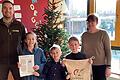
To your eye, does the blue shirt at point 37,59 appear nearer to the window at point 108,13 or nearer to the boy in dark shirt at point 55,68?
the boy in dark shirt at point 55,68

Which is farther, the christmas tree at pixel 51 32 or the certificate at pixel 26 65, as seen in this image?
the christmas tree at pixel 51 32

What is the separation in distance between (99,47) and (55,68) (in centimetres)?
64

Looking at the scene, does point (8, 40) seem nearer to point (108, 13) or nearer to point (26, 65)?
point (26, 65)

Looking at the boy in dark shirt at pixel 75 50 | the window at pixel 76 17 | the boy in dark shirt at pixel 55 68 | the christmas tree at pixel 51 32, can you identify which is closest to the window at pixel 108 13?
the window at pixel 76 17

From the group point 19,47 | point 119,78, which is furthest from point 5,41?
point 119,78

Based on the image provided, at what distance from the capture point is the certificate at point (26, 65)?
10.6 ft

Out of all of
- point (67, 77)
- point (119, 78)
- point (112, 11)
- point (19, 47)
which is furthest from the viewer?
point (112, 11)

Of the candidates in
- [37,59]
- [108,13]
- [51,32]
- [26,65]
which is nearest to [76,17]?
[108,13]

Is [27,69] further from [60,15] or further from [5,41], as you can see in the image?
[60,15]

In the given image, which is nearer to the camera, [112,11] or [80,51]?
[80,51]

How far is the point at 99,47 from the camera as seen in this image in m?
3.13

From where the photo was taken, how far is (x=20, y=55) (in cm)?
329

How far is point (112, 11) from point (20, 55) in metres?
2.04

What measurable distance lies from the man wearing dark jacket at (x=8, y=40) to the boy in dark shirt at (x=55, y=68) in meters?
0.48
